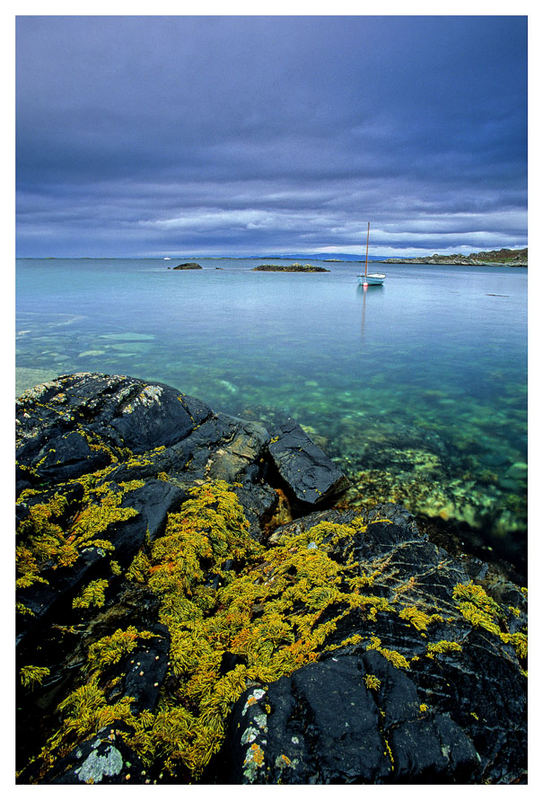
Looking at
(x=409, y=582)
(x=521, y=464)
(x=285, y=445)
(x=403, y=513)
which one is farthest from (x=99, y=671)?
(x=521, y=464)

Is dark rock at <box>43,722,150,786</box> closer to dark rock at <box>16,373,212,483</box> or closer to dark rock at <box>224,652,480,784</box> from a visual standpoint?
dark rock at <box>224,652,480,784</box>

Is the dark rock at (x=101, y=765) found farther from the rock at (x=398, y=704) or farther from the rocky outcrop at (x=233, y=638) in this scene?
the rock at (x=398, y=704)

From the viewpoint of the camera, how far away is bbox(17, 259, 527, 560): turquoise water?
27.3ft

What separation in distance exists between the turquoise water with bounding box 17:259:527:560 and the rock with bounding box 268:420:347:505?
73 centimetres

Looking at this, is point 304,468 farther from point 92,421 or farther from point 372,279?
point 372,279

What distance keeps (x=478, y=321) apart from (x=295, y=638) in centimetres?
3373

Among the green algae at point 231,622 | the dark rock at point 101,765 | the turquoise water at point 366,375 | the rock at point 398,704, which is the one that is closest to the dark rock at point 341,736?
the rock at point 398,704

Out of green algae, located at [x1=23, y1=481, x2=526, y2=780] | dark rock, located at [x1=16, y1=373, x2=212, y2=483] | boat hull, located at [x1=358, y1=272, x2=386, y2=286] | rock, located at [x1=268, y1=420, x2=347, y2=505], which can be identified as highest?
boat hull, located at [x1=358, y1=272, x2=386, y2=286]

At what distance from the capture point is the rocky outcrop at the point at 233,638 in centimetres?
247

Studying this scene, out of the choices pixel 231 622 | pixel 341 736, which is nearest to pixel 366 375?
pixel 231 622

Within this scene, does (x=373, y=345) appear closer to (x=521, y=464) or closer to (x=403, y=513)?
(x=521, y=464)

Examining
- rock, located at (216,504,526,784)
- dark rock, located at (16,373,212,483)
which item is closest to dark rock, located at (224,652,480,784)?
rock, located at (216,504,526,784)

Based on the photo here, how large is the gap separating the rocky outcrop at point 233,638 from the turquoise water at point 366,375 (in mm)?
2382

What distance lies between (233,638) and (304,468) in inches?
169
